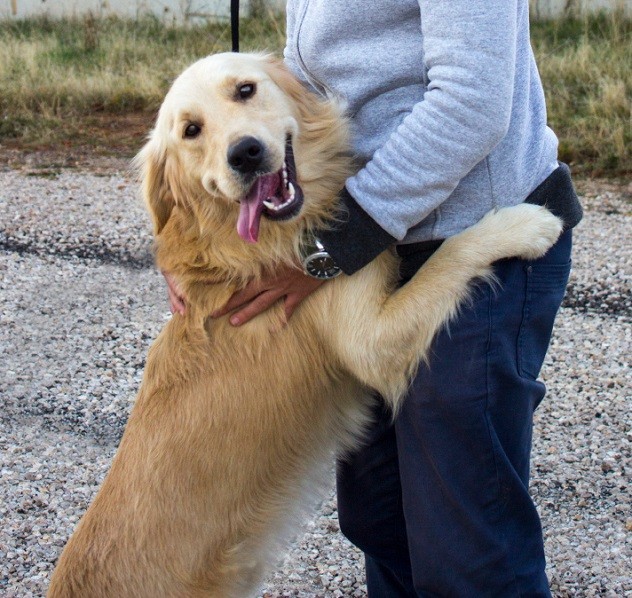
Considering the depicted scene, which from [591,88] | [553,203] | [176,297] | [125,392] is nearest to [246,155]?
[176,297]

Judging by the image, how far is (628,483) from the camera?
10.6 feet

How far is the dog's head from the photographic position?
2098mm

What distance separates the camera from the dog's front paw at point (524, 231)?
1.87 m

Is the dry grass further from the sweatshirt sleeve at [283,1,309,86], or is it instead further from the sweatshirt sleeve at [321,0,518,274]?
the sweatshirt sleeve at [321,0,518,274]

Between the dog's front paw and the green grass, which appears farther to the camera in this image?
the green grass

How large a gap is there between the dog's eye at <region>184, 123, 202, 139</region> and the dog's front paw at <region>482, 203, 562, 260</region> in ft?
2.59

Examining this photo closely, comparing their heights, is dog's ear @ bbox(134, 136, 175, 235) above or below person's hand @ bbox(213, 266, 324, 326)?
above

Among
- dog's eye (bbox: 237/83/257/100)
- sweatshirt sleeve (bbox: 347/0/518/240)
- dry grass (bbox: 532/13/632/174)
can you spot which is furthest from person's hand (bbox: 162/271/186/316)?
dry grass (bbox: 532/13/632/174)

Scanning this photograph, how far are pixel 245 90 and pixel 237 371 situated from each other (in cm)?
70

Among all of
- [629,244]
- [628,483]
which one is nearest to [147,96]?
[629,244]

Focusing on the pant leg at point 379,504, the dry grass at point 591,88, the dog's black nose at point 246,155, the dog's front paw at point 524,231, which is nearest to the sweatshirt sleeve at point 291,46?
the dog's black nose at point 246,155

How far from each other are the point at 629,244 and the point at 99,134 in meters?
5.13

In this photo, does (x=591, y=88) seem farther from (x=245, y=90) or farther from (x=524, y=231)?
(x=524, y=231)

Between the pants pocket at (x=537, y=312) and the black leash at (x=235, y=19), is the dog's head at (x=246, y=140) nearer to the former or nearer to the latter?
the black leash at (x=235, y=19)
